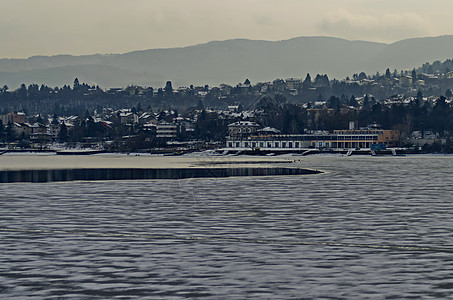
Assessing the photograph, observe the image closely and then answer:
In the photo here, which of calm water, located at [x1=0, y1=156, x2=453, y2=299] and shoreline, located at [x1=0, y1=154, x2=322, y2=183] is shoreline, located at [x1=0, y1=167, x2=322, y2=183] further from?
calm water, located at [x1=0, y1=156, x2=453, y2=299]

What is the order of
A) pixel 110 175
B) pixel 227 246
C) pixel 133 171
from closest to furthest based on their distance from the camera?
1. pixel 227 246
2. pixel 110 175
3. pixel 133 171

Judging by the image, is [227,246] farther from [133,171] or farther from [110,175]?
[133,171]

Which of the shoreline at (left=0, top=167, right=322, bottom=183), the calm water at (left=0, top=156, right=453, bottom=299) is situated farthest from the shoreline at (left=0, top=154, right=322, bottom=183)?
the calm water at (left=0, top=156, right=453, bottom=299)

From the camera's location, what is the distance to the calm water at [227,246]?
17.9 meters

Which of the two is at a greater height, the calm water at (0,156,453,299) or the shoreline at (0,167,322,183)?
the calm water at (0,156,453,299)

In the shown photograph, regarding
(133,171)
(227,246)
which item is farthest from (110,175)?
(227,246)

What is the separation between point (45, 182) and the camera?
5400 cm

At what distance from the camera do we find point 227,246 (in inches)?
917

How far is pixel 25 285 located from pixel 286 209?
16.8 m

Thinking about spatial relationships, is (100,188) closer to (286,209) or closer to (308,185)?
(308,185)

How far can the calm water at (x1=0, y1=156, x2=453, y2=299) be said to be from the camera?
1794 centimetres

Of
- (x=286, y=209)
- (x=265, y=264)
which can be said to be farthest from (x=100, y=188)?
(x=265, y=264)

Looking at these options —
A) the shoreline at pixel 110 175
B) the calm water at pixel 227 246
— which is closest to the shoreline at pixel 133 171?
the shoreline at pixel 110 175

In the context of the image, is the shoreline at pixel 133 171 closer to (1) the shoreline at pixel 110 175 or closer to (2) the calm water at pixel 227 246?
(1) the shoreline at pixel 110 175
